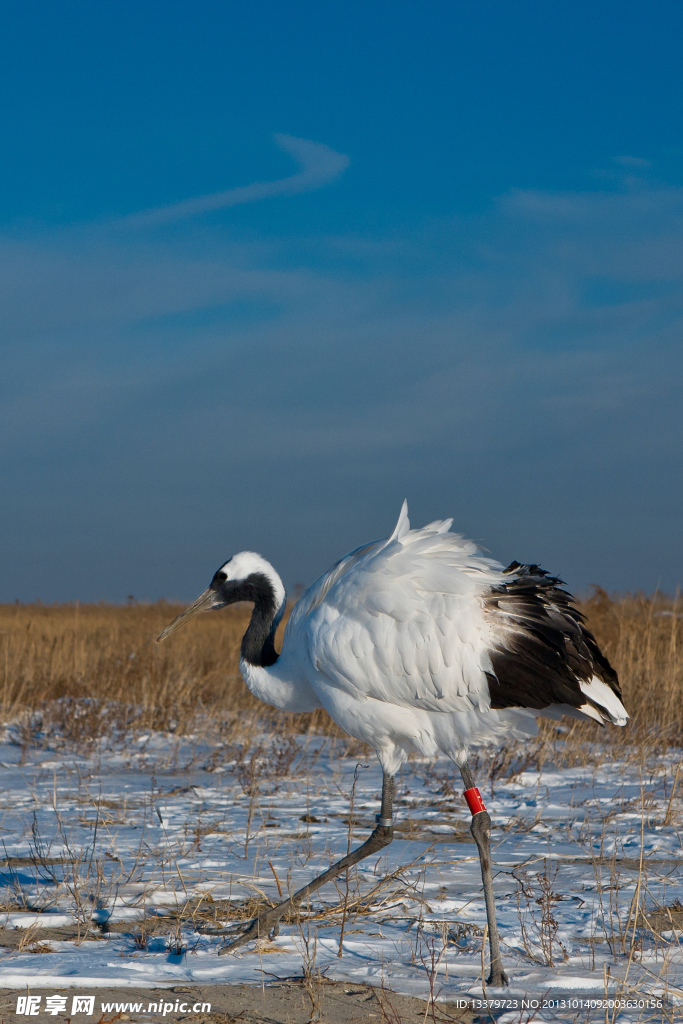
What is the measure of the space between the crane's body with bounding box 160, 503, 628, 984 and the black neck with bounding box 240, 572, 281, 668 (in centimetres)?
55

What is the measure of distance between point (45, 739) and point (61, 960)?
209 inches

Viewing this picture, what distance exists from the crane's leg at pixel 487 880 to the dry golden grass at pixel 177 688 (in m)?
4.56

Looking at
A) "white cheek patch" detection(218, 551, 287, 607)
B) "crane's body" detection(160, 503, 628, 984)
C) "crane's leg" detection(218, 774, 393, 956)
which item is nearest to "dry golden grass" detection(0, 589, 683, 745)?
"white cheek patch" detection(218, 551, 287, 607)

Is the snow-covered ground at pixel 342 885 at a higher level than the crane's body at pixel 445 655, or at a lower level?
lower

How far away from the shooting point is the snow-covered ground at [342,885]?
3605mm

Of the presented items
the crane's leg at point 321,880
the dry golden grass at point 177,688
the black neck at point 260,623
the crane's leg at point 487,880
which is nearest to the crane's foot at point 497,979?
the crane's leg at point 487,880

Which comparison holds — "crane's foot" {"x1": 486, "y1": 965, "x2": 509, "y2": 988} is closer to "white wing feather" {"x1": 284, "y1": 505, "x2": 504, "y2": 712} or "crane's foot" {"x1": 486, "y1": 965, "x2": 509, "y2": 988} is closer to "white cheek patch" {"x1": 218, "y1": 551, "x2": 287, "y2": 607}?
"white wing feather" {"x1": 284, "y1": 505, "x2": 504, "y2": 712}

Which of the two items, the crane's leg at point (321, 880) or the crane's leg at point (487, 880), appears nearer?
the crane's leg at point (487, 880)

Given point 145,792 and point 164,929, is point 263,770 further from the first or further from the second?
point 164,929

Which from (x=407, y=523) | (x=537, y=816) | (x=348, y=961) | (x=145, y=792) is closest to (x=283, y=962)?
(x=348, y=961)

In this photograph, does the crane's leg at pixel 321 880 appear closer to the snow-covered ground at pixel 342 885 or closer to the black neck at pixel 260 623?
the snow-covered ground at pixel 342 885

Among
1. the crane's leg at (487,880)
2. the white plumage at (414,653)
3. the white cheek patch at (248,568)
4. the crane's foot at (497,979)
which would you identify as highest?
the white cheek patch at (248,568)

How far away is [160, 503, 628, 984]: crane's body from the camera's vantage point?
4.38 metres

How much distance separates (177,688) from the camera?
9.88 metres
